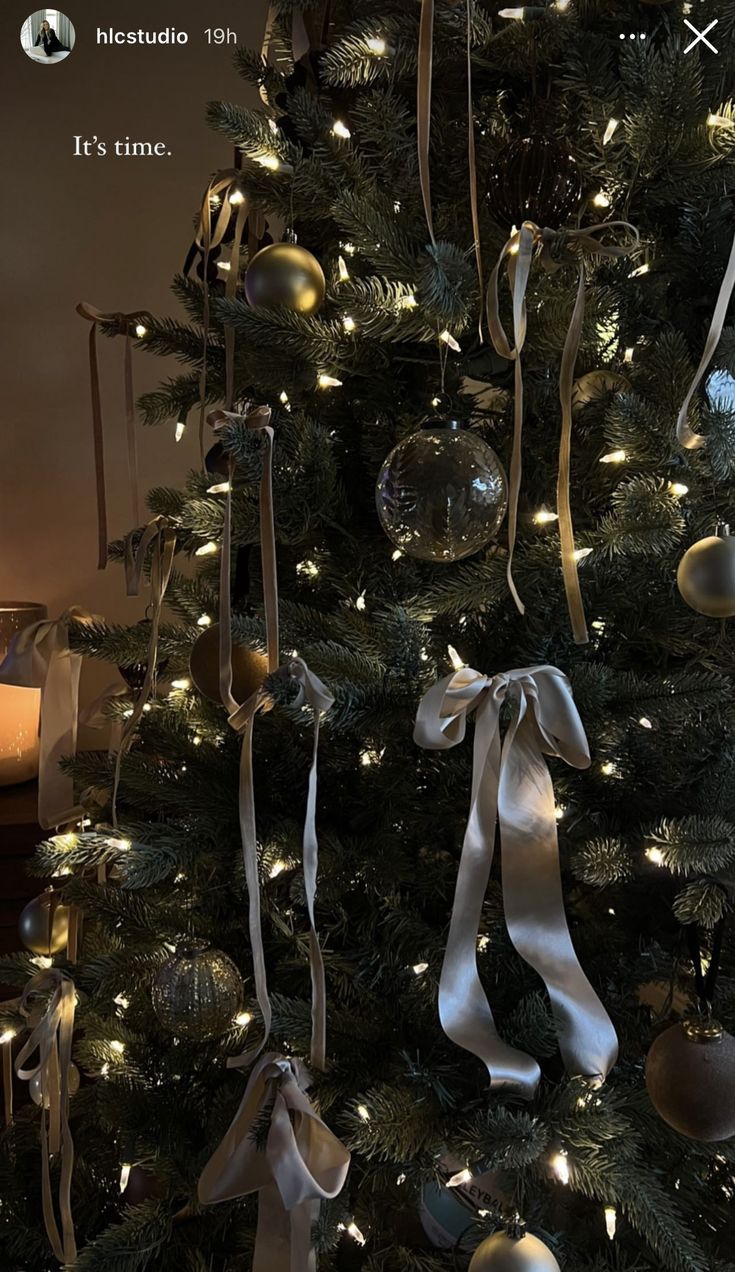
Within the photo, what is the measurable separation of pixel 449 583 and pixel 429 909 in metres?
0.31

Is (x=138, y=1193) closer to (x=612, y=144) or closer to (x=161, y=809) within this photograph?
(x=161, y=809)

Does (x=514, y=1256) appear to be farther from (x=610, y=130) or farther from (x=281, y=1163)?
(x=610, y=130)

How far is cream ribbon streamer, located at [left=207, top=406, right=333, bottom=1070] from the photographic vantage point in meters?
0.65

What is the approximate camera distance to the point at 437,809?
2.69 feet

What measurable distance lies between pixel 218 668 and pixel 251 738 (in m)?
0.13

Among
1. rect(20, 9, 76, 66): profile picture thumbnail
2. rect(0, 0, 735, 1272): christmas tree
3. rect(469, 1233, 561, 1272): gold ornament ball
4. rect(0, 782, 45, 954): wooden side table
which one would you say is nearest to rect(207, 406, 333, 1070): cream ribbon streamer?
rect(0, 0, 735, 1272): christmas tree

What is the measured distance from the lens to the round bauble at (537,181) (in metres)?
0.73

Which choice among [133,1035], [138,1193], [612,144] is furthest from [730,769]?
[138,1193]

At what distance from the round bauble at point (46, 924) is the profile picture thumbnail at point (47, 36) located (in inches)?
58.0

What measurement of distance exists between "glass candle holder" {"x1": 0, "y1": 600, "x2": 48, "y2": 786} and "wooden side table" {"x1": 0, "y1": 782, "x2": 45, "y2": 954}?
0.08 meters

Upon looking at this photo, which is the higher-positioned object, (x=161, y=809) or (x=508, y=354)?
(x=508, y=354)

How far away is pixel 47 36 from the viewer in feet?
5.62

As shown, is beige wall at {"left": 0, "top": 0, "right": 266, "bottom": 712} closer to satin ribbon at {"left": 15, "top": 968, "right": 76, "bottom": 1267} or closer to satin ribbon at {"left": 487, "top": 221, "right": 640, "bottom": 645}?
satin ribbon at {"left": 15, "top": 968, "right": 76, "bottom": 1267}

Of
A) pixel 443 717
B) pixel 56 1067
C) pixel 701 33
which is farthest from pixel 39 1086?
pixel 701 33
